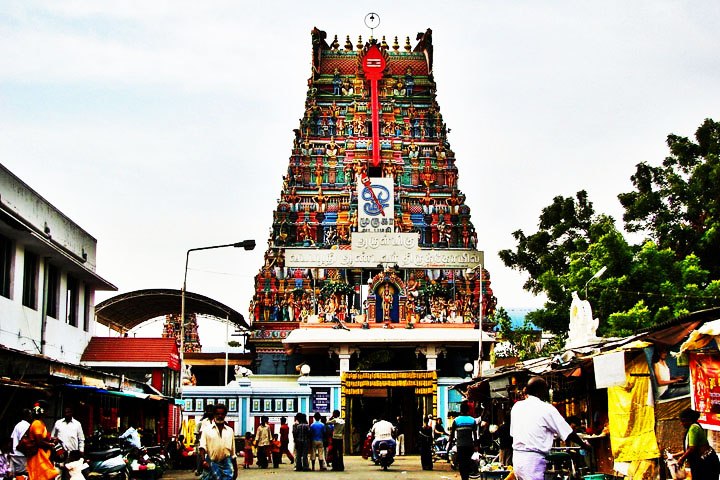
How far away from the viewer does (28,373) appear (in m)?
18.4

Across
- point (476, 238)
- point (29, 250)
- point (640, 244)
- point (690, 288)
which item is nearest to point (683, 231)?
point (640, 244)

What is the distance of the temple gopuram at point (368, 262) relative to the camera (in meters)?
46.6

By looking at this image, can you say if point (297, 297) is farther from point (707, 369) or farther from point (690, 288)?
point (707, 369)

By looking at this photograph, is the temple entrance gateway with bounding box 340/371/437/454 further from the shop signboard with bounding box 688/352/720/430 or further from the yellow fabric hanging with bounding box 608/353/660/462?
the shop signboard with bounding box 688/352/720/430

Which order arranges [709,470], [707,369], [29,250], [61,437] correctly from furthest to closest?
[29,250], [61,437], [707,369], [709,470]

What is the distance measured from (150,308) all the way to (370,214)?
45.5 feet

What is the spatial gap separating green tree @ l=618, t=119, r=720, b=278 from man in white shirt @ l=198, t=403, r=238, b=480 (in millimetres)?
27160

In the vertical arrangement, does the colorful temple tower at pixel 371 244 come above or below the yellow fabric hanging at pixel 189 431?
above

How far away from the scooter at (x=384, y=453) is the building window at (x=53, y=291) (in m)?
9.65

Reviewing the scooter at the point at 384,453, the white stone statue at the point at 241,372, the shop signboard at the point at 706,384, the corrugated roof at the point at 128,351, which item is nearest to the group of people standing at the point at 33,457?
the shop signboard at the point at 706,384

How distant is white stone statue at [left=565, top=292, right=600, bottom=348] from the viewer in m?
23.7

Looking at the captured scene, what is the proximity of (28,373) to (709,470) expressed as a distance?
470 inches

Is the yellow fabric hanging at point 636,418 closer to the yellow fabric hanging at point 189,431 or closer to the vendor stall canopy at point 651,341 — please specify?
the vendor stall canopy at point 651,341

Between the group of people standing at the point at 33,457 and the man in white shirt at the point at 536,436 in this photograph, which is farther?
the group of people standing at the point at 33,457
